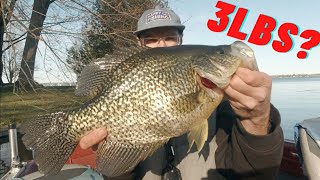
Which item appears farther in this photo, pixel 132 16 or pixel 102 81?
pixel 132 16

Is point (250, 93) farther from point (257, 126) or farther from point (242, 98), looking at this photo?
point (257, 126)

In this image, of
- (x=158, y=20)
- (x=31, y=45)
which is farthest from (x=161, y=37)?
(x=31, y=45)

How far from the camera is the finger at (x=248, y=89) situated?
1.81m

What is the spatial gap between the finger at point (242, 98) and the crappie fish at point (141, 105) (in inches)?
1.8

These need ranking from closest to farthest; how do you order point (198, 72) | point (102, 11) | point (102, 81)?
point (198, 72)
point (102, 81)
point (102, 11)

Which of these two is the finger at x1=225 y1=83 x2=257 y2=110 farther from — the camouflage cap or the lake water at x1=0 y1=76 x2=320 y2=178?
the lake water at x1=0 y1=76 x2=320 y2=178

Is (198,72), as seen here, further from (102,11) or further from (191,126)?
(102,11)

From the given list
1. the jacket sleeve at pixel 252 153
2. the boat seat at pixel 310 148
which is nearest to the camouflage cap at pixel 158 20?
the jacket sleeve at pixel 252 153

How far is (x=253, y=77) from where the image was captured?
1770 mm

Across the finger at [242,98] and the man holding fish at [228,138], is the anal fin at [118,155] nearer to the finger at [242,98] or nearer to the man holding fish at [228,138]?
the man holding fish at [228,138]

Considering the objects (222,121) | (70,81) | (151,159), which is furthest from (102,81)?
(70,81)

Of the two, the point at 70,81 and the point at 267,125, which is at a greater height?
the point at 70,81

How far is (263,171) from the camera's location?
7.07ft

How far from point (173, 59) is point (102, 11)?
7.37 meters
